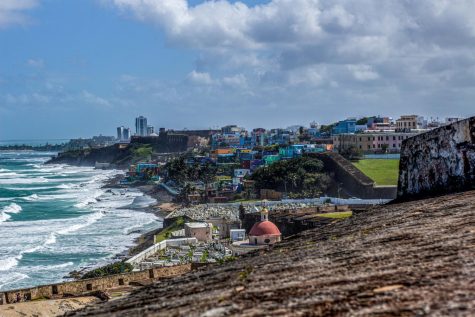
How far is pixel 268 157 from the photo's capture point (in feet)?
259

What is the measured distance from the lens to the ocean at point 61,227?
3422 cm

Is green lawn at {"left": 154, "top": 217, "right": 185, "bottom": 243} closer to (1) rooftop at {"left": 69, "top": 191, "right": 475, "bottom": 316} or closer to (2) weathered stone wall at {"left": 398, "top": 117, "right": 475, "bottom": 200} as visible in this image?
(2) weathered stone wall at {"left": 398, "top": 117, "right": 475, "bottom": 200}

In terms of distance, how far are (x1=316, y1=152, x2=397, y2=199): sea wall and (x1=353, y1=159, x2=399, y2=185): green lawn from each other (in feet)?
3.27

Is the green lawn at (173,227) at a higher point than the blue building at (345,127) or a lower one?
lower

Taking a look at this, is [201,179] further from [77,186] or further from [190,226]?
[190,226]

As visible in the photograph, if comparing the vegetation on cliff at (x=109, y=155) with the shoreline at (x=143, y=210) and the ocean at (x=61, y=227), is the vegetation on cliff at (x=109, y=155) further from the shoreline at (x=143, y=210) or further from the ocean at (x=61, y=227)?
the ocean at (x=61, y=227)

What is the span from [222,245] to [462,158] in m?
26.5

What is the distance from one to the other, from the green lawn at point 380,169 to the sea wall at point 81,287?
120 feet

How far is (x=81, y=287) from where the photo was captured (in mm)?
20562

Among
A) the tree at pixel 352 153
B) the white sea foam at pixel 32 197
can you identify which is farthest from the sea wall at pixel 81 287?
the white sea foam at pixel 32 197

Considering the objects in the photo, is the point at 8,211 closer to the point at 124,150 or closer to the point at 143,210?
the point at 143,210

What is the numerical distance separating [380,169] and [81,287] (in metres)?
44.8

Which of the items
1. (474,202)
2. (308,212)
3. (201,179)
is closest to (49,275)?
(308,212)

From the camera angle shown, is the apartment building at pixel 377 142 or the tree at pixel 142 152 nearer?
the apartment building at pixel 377 142
